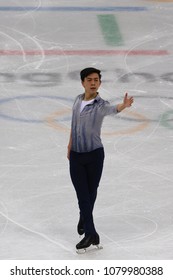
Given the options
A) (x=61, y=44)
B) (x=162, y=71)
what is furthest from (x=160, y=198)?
(x=61, y=44)

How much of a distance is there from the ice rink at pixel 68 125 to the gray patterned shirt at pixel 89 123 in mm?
849

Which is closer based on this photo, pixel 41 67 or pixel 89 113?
pixel 89 113

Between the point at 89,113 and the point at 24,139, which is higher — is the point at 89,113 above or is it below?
above

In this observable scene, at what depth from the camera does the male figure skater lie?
863cm

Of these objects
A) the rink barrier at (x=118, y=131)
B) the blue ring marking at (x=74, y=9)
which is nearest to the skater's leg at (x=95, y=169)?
the rink barrier at (x=118, y=131)

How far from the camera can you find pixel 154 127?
1190 centimetres

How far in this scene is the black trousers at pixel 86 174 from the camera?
28.7 ft

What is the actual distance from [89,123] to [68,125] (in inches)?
128

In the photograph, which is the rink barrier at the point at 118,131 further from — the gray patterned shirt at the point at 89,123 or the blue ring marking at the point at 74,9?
the blue ring marking at the point at 74,9

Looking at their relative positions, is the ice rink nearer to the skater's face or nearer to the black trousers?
the black trousers

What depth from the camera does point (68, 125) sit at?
11.9 meters

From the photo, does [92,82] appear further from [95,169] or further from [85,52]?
[85,52]

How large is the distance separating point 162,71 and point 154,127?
6.23 ft

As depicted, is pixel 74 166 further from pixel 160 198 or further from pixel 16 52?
pixel 16 52
